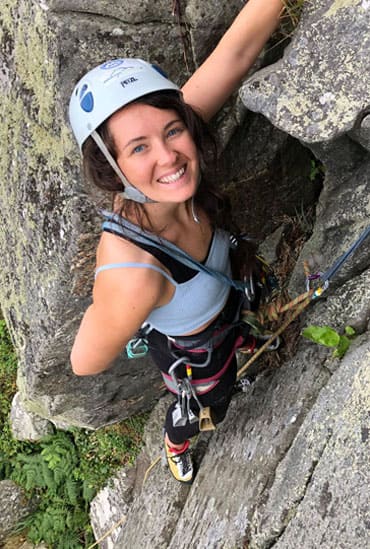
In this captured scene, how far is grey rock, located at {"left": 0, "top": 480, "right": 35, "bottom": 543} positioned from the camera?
791cm

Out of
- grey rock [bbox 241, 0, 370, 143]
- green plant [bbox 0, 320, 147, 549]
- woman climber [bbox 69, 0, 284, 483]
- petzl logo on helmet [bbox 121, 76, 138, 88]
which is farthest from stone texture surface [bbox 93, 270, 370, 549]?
petzl logo on helmet [bbox 121, 76, 138, 88]

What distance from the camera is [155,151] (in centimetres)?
256

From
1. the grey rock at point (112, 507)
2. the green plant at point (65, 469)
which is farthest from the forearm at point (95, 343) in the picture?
the grey rock at point (112, 507)

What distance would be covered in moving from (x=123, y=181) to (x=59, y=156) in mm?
1108

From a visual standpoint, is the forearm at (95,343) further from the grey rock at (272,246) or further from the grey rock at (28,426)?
the grey rock at (28,426)

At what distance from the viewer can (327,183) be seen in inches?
148

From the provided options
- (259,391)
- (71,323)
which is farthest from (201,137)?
(259,391)

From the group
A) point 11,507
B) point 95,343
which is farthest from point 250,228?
point 11,507

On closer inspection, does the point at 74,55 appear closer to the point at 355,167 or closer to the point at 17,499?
the point at 355,167

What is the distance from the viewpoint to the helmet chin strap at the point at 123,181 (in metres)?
2.59

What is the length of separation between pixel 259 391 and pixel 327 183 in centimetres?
172

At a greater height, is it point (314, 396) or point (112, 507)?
point (314, 396)

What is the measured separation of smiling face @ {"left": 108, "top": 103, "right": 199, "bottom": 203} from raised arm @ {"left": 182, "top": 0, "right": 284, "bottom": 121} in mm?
520

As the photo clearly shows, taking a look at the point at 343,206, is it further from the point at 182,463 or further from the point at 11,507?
the point at 11,507
